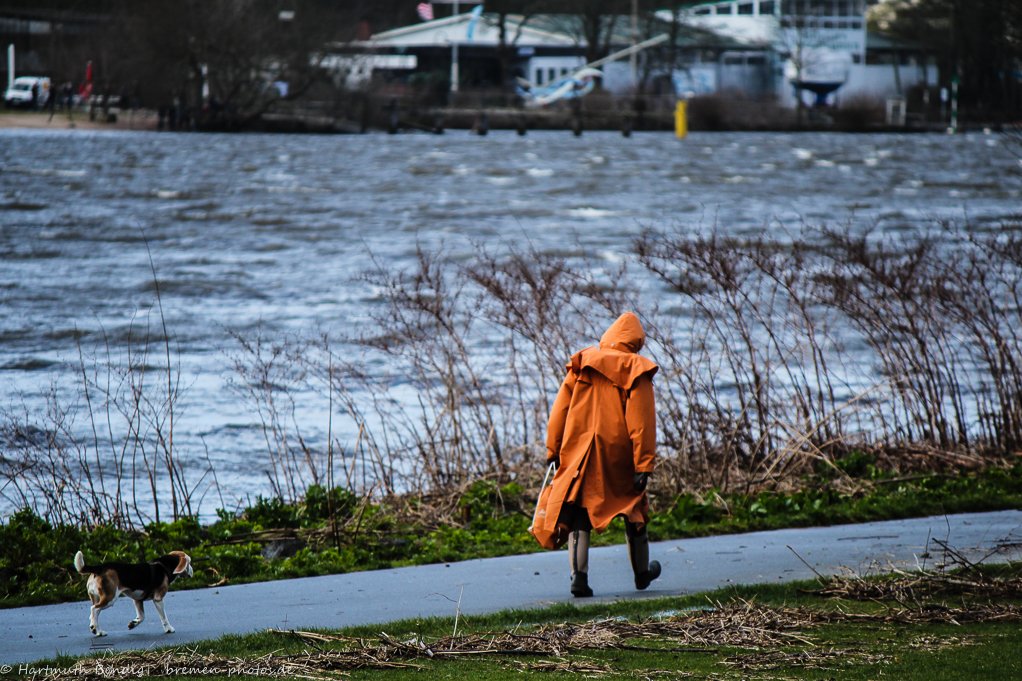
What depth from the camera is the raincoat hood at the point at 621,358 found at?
637 centimetres

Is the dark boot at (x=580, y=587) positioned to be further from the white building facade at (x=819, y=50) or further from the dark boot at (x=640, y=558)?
the white building facade at (x=819, y=50)

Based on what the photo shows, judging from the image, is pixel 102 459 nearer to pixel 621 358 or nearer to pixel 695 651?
pixel 621 358

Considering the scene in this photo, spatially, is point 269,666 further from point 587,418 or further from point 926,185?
point 926,185

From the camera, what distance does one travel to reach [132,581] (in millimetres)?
5484

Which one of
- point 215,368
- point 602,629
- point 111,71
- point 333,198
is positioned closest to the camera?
point 602,629

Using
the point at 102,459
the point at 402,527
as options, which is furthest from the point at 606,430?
the point at 102,459

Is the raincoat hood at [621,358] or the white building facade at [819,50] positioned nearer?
the raincoat hood at [621,358]

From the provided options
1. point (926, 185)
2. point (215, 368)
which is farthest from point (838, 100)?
point (215, 368)

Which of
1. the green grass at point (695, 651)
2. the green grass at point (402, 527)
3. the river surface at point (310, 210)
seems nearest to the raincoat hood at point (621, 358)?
the green grass at point (695, 651)

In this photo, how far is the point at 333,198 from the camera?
5119 centimetres

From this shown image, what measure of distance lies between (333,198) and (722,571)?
4577 centimetres

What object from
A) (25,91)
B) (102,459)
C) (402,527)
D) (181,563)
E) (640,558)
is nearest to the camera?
(181,563)

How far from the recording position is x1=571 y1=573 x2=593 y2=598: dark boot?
6.52 meters

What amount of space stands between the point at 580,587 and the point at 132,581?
250 cm
